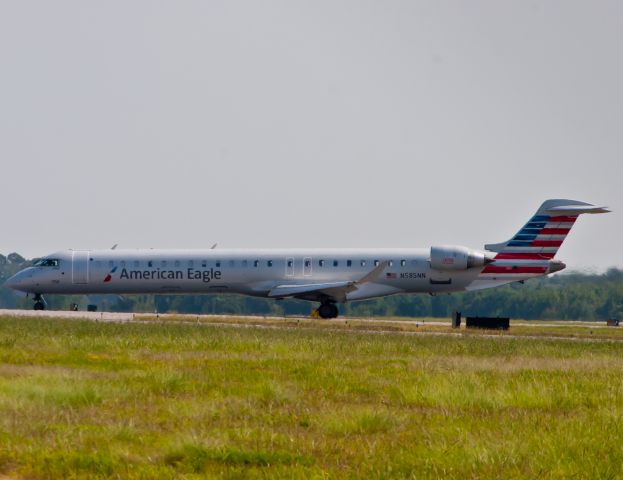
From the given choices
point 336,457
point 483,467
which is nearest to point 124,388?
point 336,457

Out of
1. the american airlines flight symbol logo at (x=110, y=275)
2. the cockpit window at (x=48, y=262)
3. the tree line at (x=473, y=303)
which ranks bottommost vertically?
the tree line at (x=473, y=303)

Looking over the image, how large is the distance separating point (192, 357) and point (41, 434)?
1066 cm

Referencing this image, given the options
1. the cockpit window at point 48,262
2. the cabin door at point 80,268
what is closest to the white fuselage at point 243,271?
the cabin door at point 80,268

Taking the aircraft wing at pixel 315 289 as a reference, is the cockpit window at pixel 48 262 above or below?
above

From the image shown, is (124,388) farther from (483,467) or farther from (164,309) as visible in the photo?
(164,309)

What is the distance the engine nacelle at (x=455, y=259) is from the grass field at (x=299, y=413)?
75.8ft

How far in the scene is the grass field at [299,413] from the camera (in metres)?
10.2

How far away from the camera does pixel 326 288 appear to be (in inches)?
1911

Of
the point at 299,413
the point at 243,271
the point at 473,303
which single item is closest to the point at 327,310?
the point at 243,271

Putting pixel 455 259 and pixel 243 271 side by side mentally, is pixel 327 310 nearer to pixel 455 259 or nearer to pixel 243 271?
pixel 243 271

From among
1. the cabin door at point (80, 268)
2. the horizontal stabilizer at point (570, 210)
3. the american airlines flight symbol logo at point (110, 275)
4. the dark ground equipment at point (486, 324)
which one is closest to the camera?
the dark ground equipment at point (486, 324)

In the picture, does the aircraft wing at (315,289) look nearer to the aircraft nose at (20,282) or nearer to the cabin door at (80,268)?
the cabin door at (80,268)

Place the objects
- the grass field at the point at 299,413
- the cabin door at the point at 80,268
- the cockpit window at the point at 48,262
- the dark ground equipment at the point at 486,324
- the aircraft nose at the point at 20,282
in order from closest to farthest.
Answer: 1. the grass field at the point at 299,413
2. the dark ground equipment at the point at 486,324
3. the cabin door at the point at 80,268
4. the cockpit window at the point at 48,262
5. the aircraft nose at the point at 20,282

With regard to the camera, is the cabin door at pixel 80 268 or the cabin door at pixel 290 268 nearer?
the cabin door at pixel 290 268
